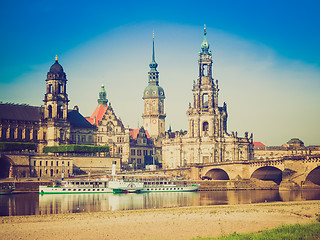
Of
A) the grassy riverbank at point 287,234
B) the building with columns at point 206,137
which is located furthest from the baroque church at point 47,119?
the grassy riverbank at point 287,234

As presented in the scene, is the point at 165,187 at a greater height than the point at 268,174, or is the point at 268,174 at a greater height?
the point at 268,174

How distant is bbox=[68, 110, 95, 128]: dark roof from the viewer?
129925 mm

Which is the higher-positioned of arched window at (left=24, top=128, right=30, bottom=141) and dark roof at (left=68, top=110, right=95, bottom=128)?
dark roof at (left=68, top=110, right=95, bottom=128)

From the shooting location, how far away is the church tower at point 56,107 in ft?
403

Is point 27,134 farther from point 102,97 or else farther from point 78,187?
point 102,97

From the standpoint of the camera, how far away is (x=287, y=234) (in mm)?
46719

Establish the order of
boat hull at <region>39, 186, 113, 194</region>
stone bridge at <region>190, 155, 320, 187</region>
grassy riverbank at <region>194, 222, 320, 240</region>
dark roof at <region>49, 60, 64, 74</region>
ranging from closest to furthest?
grassy riverbank at <region>194, 222, 320, 240</region>
boat hull at <region>39, 186, 113, 194</region>
stone bridge at <region>190, 155, 320, 187</region>
dark roof at <region>49, 60, 64, 74</region>

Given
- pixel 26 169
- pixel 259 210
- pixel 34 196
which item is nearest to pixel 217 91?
pixel 26 169

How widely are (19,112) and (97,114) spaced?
26.3 meters

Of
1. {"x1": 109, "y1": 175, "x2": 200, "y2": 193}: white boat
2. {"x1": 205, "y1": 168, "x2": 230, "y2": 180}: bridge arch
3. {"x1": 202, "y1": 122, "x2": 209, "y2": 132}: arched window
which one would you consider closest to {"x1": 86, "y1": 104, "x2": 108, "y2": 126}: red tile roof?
{"x1": 202, "y1": 122, "x2": 209, "y2": 132}: arched window

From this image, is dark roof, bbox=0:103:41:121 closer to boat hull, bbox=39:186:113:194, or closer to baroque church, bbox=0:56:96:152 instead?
baroque church, bbox=0:56:96:152

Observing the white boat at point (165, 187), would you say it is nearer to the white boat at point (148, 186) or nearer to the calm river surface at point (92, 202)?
the white boat at point (148, 186)

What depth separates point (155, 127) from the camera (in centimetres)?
16612

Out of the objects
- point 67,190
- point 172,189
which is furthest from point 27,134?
point 172,189
